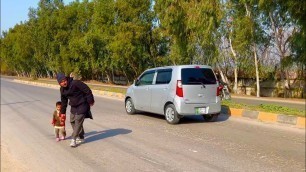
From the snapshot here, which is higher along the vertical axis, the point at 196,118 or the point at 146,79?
the point at 146,79

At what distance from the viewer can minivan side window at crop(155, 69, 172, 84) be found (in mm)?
11578

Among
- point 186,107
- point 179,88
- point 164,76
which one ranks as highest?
point 164,76

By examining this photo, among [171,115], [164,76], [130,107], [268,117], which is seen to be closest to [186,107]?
[171,115]

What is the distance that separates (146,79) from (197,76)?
2.15 meters

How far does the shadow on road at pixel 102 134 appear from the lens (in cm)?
944

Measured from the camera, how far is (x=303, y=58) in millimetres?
22828

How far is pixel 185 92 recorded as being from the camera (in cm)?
1103

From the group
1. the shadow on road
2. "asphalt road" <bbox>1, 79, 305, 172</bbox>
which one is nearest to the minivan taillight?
"asphalt road" <bbox>1, 79, 305, 172</bbox>

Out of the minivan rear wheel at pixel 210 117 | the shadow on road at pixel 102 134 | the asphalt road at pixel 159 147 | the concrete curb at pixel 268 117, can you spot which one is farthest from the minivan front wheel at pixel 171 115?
the concrete curb at pixel 268 117

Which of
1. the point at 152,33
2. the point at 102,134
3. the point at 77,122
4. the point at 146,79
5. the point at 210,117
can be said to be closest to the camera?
the point at 77,122

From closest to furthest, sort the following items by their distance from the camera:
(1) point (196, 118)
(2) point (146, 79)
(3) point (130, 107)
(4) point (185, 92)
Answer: (4) point (185, 92) < (1) point (196, 118) < (2) point (146, 79) < (3) point (130, 107)

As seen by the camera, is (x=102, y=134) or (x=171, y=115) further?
(x=171, y=115)

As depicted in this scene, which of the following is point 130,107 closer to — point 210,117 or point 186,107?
point 210,117

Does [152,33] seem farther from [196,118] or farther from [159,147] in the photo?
[159,147]
